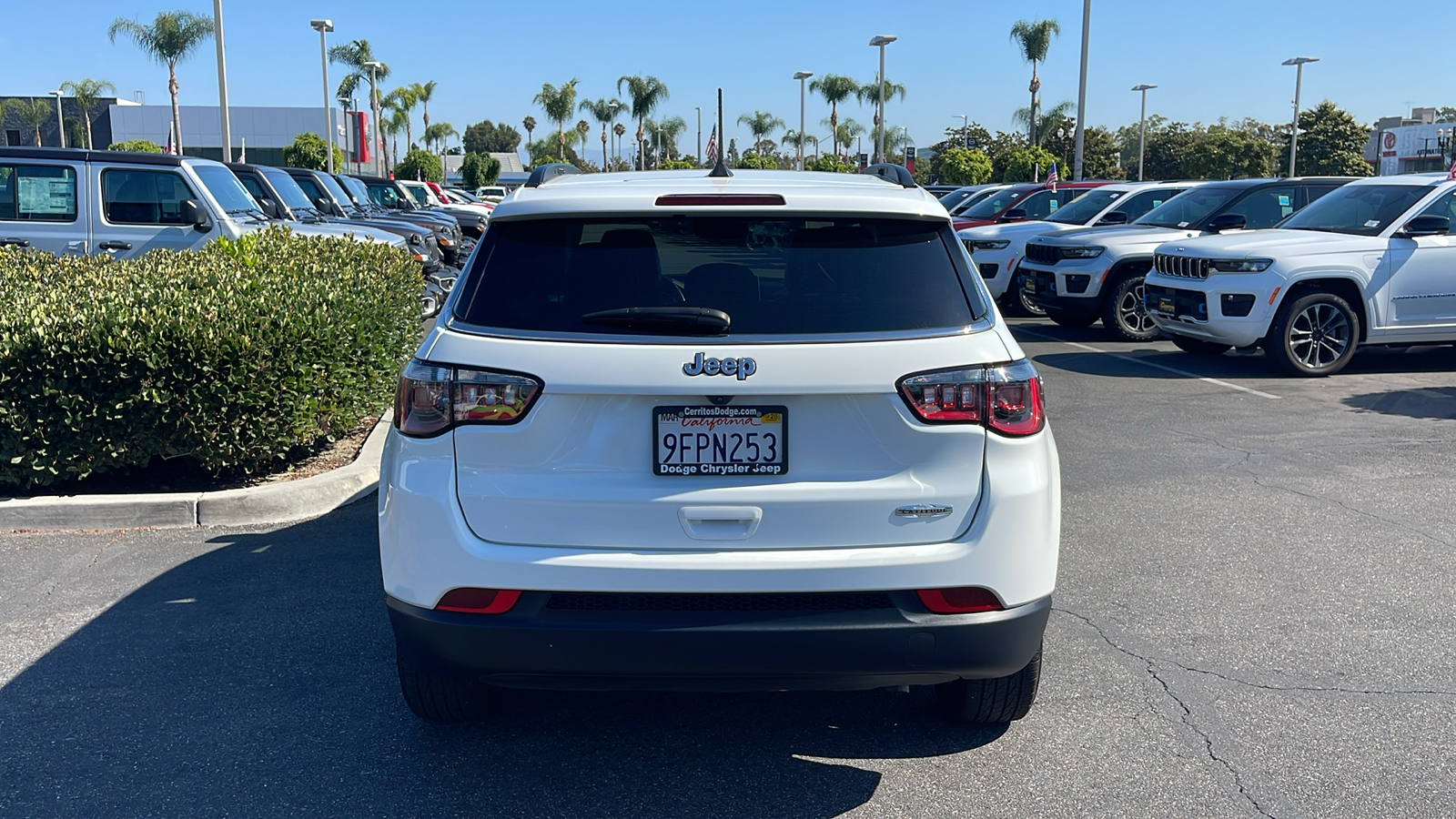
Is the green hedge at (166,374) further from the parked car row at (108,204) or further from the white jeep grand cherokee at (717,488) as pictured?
the parked car row at (108,204)

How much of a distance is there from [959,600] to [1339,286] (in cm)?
922

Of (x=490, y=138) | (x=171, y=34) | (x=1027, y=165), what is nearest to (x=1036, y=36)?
(x=1027, y=165)

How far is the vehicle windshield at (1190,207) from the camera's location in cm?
1414

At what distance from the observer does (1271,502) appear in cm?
672

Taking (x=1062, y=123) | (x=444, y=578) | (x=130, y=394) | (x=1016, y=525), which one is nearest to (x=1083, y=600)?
(x=1016, y=525)

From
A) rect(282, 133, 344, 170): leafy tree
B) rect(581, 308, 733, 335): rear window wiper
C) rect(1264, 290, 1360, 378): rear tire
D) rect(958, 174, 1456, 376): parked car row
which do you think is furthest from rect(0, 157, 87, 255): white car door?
rect(282, 133, 344, 170): leafy tree

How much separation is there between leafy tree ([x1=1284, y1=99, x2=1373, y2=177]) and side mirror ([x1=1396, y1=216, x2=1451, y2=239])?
6170cm

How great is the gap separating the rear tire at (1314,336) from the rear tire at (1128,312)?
8.68 feet

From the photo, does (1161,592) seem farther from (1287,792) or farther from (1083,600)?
(1287,792)

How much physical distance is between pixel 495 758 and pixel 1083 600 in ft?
8.54

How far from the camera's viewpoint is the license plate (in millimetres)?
3141

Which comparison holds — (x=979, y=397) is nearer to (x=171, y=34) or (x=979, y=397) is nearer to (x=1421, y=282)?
(x=1421, y=282)

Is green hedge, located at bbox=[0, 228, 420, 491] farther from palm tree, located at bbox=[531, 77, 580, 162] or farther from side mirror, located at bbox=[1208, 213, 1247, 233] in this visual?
palm tree, located at bbox=[531, 77, 580, 162]

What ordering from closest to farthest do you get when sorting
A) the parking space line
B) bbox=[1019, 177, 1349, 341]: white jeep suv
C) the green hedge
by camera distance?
1. the green hedge
2. the parking space line
3. bbox=[1019, 177, 1349, 341]: white jeep suv
